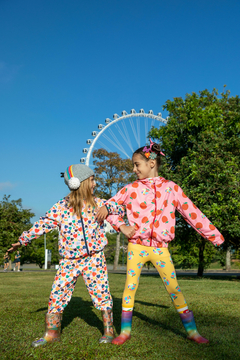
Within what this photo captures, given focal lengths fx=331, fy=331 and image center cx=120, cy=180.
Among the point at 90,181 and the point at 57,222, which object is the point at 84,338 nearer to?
the point at 57,222

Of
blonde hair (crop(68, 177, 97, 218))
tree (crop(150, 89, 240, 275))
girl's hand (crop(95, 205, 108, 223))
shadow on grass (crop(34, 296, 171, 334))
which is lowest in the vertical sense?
shadow on grass (crop(34, 296, 171, 334))

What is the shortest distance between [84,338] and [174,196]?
1.74m

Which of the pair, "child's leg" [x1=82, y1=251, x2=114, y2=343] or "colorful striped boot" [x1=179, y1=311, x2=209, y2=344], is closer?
"colorful striped boot" [x1=179, y1=311, x2=209, y2=344]

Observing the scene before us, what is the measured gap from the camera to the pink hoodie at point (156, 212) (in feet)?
10.8

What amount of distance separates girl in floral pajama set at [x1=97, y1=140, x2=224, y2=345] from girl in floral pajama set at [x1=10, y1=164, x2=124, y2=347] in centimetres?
21

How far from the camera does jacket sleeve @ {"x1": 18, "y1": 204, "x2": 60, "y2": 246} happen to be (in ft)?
11.7

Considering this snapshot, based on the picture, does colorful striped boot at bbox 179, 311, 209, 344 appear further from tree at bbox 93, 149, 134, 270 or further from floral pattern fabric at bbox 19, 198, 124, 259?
tree at bbox 93, 149, 134, 270

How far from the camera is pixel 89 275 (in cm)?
345

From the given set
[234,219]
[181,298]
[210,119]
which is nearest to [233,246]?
[234,219]

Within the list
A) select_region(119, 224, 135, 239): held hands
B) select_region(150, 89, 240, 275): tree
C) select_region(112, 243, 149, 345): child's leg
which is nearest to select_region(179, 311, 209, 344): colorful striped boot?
select_region(112, 243, 149, 345): child's leg

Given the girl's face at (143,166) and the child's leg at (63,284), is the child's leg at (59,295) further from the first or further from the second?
the girl's face at (143,166)

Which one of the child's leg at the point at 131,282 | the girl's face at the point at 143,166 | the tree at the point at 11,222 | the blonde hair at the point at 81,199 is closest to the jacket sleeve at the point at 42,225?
the blonde hair at the point at 81,199

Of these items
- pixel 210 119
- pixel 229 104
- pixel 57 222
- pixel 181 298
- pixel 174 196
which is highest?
pixel 229 104

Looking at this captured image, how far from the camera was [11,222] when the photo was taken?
19.2 m
